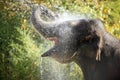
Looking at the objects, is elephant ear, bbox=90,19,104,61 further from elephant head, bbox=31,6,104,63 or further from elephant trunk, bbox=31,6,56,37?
elephant trunk, bbox=31,6,56,37

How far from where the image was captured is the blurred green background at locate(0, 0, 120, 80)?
659cm

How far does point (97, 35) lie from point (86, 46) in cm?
14

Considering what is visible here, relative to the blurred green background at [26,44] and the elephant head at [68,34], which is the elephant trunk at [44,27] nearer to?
the elephant head at [68,34]

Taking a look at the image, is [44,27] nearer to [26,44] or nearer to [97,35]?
[97,35]

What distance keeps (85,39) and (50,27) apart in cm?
29

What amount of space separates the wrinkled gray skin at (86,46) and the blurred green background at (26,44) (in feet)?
6.84

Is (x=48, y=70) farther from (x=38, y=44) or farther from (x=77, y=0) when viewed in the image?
(x=77, y=0)

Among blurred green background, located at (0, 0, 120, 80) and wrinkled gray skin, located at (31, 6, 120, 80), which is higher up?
wrinkled gray skin, located at (31, 6, 120, 80)

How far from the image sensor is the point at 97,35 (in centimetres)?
376

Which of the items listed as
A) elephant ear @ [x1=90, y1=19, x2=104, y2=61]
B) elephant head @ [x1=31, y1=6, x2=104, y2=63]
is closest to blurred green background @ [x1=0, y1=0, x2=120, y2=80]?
elephant head @ [x1=31, y1=6, x2=104, y2=63]

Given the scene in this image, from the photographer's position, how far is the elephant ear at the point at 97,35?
3.73 metres

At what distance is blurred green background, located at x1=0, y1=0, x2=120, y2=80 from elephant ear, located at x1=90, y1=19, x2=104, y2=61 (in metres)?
2.20

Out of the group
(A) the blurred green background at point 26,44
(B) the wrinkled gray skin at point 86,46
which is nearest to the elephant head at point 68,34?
(B) the wrinkled gray skin at point 86,46

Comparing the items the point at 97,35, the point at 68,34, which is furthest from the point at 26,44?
the point at 97,35
